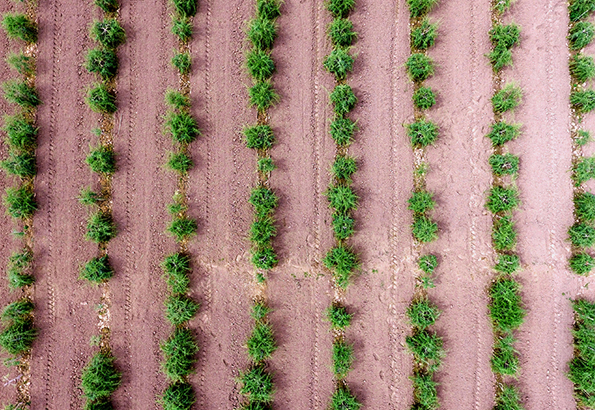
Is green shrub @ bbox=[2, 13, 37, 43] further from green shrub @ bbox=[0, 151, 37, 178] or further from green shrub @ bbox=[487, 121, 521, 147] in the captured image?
green shrub @ bbox=[487, 121, 521, 147]

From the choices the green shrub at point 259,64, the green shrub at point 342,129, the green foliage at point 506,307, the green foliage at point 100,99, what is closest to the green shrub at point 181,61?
the green shrub at point 259,64

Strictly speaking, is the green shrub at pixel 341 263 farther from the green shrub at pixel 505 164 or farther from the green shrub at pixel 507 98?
the green shrub at pixel 507 98

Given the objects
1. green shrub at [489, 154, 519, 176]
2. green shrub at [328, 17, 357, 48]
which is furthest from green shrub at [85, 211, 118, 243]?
green shrub at [489, 154, 519, 176]

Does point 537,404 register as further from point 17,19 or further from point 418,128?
point 17,19

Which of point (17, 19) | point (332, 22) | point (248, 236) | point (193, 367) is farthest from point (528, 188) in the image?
point (17, 19)

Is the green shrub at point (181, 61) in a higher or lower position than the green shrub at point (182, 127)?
higher

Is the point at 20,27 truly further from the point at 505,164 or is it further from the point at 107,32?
the point at 505,164
